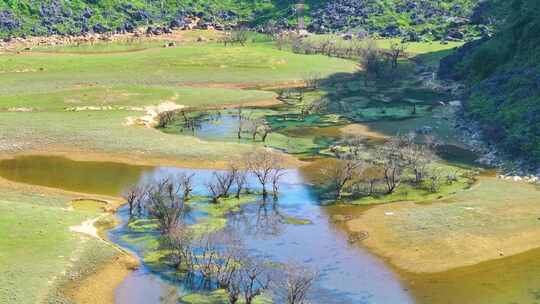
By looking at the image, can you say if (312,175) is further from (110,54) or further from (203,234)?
(110,54)

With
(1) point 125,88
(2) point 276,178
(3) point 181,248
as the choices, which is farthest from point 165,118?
(3) point 181,248

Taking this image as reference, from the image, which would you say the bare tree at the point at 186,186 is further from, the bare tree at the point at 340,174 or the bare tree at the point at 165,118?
the bare tree at the point at 165,118

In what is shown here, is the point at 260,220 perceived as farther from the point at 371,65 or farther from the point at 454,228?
the point at 371,65

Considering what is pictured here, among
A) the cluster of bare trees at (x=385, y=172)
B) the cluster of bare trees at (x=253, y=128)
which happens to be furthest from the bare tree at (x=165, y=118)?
the cluster of bare trees at (x=385, y=172)

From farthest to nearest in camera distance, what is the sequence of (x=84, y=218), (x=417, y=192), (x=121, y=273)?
1. (x=417, y=192)
2. (x=84, y=218)
3. (x=121, y=273)

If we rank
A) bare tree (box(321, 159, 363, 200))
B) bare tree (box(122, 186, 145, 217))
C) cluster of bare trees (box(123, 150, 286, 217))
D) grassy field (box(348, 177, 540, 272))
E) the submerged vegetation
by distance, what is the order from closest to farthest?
the submerged vegetation < grassy field (box(348, 177, 540, 272)) < cluster of bare trees (box(123, 150, 286, 217)) < bare tree (box(122, 186, 145, 217)) < bare tree (box(321, 159, 363, 200))

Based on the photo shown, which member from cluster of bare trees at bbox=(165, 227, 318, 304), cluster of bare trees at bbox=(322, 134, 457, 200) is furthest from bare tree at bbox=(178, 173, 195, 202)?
cluster of bare trees at bbox=(322, 134, 457, 200)

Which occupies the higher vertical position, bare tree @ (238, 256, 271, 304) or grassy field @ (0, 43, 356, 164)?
grassy field @ (0, 43, 356, 164)

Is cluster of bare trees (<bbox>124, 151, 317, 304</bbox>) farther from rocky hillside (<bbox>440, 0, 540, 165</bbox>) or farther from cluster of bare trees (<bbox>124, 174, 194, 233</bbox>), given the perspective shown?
rocky hillside (<bbox>440, 0, 540, 165</bbox>)

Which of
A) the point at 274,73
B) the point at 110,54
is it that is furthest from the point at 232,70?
the point at 110,54
